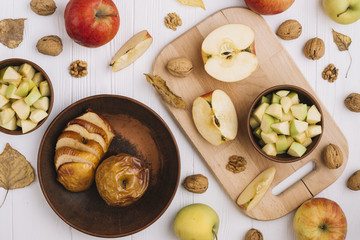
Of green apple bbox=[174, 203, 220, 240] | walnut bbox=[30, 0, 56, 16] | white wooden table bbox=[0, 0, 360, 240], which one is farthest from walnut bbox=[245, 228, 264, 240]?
walnut bbox=[30, 0, 56, 16]

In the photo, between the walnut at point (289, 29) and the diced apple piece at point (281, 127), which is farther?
the walnut at point (289, 29)

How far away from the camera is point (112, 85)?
143 centimetres

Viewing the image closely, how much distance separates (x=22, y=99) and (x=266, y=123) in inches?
32.5

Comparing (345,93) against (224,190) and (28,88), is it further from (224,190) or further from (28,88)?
(28,88)

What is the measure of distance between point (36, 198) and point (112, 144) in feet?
1.12

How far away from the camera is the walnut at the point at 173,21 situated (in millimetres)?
1419

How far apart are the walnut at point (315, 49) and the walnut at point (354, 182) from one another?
466mm

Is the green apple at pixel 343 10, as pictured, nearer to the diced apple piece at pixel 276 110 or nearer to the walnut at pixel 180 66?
the diced apple piece at pixel 276 110

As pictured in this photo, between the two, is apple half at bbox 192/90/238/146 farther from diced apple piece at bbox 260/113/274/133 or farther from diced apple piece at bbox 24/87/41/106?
diced apple piece at bbox 24/87/41/106

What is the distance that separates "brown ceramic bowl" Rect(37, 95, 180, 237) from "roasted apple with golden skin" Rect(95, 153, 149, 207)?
0.09 meters

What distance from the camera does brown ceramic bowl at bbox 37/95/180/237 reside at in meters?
1.34

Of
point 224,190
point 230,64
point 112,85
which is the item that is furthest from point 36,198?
point 230,64

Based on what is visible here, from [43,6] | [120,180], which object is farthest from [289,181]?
[43,6]

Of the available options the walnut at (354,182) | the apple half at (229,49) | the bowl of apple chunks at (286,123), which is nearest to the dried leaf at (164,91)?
the apple half at (229,49)
